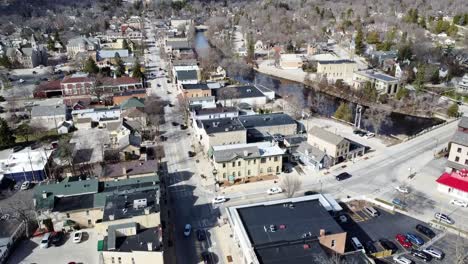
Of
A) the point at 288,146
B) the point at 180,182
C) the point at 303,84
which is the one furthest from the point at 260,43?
the point at 180,182

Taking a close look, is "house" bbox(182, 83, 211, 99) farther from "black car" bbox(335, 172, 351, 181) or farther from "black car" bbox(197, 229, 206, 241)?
"black car" bbox(197, 229, 206, 241)

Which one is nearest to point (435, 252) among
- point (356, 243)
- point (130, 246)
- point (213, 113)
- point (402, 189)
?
point (356, 243)

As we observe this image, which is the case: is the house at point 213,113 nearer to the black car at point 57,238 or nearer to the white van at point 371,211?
the white van at point 371,211

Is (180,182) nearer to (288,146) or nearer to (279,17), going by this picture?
(288,146)

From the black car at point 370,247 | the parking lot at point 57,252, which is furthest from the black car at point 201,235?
the black car at point 370,247

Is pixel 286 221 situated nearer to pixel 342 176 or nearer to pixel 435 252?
pixel 435 252

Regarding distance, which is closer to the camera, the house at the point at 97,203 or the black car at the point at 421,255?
the black car at the point at 421,255
